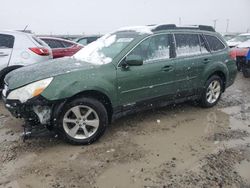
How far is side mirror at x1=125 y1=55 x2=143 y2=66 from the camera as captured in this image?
13.5 feet

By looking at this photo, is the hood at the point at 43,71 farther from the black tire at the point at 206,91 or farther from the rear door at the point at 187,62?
the black tire at the point at 206,91

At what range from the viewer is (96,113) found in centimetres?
389

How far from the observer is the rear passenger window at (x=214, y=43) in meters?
5.56

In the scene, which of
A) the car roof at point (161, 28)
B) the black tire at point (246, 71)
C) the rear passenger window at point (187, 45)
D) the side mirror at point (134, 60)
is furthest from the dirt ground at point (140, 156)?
the black tire at point (246, 71)

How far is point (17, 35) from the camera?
618 cm

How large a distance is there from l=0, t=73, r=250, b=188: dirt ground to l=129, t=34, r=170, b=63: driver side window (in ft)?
4.07

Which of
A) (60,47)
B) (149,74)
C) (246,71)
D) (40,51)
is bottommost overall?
(246,71)

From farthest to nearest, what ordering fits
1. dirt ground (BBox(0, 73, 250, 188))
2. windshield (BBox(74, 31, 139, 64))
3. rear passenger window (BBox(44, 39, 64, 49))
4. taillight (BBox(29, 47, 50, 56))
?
rear passenger window (BBox(44, 39, 64, 49))
taillight (BBox(29, 47, 50, 56))
windshield (BBox(74, 31, 139, 64))
dirt ground (BBox(0, 73, 250, 188))

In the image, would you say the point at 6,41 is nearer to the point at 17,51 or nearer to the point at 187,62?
the point at 17,51

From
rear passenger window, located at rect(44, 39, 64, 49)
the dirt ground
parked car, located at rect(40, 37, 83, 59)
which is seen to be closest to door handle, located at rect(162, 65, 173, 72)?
the dirt ground

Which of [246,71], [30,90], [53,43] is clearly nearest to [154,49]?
[30,90]

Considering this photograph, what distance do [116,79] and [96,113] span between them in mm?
619

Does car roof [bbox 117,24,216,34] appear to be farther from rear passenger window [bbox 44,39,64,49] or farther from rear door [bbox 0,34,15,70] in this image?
rear passenger window [bbox 44,39,64,49]

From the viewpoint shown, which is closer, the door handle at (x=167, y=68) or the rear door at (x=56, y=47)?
the door handle at (x=167, y=68)
